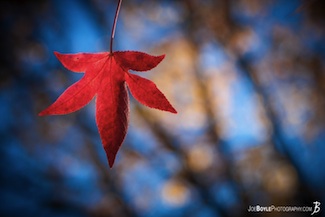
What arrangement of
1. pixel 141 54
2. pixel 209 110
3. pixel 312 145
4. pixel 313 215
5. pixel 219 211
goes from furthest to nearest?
pixel 312 145 < pixel 209 110 < pixel 219 211 < pixel 313 215 < pixel 141 54

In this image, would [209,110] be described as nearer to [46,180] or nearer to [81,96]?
[46,180]

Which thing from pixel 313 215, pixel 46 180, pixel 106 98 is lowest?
→ pixel 106 98

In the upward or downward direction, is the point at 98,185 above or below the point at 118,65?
above

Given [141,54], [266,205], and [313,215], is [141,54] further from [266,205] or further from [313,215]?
[266,205]

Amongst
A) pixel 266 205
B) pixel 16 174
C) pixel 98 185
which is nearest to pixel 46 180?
pixel 16 174

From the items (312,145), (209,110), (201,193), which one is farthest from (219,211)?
(312,145)

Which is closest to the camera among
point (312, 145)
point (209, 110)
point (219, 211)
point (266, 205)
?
point (219, 211)

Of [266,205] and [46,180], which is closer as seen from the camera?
[46,180]
